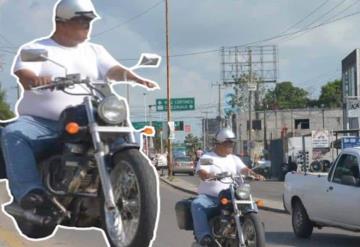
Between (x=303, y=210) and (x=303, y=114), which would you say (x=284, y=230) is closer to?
(x=303, y=210)

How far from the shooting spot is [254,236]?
28.9ft

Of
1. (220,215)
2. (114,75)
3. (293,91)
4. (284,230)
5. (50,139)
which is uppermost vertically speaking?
(293,91)

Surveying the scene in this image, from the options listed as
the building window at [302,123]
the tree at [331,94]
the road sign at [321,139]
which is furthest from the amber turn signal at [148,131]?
the tree at [331,94]

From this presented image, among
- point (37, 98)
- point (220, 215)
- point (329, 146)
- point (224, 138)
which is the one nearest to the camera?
point (37, 98)

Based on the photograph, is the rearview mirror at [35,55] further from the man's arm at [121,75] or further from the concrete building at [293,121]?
the concrete building at [293,121]

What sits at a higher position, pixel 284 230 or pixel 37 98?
pixel 37 98

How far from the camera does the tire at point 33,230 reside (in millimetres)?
2682

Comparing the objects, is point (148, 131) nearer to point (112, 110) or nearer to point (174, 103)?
point (112, 110)

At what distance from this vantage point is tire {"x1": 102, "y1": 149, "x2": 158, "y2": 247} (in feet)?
8.07

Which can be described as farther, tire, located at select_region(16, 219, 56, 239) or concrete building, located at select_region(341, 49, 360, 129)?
concrete building, located at select_region(341, 49, 360, 129)

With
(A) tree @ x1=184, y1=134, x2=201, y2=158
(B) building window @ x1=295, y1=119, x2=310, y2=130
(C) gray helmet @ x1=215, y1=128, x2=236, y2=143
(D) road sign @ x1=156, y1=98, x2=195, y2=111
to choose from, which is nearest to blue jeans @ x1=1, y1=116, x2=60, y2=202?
(D) road sign @ x1=156, y1=98, x2=195, y2=111

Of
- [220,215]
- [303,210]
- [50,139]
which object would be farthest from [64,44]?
[303,210]

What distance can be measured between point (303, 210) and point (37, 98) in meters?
13.8

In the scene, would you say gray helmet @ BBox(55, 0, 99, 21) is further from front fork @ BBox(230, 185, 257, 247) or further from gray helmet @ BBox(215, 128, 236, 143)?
front fork @ BBox(230, 185, 257, 247)
